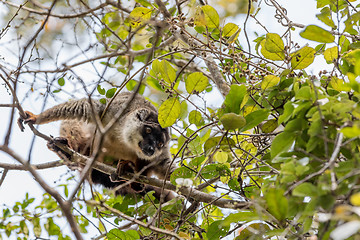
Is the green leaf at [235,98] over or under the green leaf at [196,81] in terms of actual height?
under

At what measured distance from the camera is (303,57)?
2977 millimetres

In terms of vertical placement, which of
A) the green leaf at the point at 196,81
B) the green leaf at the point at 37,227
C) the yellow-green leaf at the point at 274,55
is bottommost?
the yellow-green leaf at the point at 274,55

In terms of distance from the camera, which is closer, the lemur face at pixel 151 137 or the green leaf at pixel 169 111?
the green leaf at pixel 169 111

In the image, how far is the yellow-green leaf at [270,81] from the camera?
2838 millimetres

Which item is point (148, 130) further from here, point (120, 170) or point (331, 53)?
point (331, 53)

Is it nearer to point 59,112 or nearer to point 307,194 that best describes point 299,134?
point 307,194

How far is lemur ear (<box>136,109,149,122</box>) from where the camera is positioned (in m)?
5.32

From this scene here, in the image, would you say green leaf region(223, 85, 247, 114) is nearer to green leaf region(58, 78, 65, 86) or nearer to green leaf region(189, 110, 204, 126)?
green leaf region(189, 110, 204, 126)

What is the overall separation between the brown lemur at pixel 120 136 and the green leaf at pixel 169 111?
5.51 ft

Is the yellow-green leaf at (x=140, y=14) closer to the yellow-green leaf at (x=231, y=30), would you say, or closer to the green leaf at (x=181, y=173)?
the yellow-green leaf at (x=231, y=30)

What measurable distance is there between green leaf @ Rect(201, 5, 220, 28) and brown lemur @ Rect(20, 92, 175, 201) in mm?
2063

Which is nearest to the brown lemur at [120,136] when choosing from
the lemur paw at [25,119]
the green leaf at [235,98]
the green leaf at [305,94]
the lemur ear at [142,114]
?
the lemur ear at [142,114]

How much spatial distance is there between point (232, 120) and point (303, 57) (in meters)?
0.93

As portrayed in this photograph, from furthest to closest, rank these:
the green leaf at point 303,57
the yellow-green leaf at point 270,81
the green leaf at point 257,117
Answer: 1. the green leaf at point 303,57
2. the yellow-green leaf at point 270,81
3. the green leaf at point 257,117
